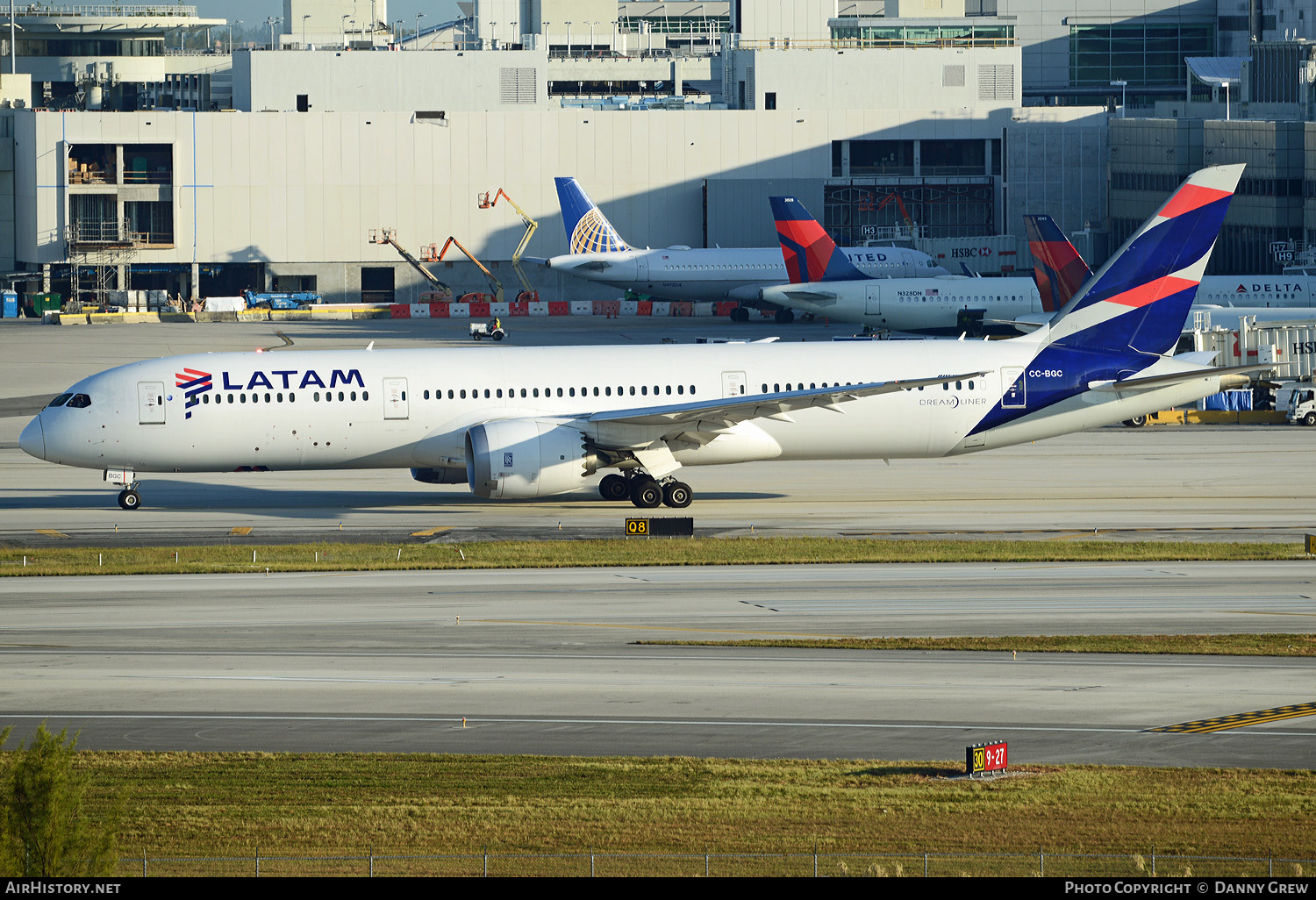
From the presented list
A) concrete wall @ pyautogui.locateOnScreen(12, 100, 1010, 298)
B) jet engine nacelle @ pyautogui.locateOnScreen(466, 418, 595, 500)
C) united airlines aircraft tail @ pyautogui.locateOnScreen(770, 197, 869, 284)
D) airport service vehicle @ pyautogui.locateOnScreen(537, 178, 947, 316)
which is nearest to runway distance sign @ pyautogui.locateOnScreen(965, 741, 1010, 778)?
jet engine nacelle @ pyautogui.locateOnScreen(466, 418, 595, 500)

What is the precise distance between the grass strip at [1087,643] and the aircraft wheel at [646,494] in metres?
14.9

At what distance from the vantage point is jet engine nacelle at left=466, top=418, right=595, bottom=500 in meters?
42.8

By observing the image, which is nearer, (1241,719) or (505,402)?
(1241,719)

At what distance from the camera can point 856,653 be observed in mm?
29766

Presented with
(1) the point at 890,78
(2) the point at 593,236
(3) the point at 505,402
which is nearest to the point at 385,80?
(2) the point at 593,236

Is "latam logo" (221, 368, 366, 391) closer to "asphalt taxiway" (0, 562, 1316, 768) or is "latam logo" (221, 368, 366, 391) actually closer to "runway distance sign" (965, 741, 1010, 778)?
"asphalt taxiway" (0, 562, 1316, 768)

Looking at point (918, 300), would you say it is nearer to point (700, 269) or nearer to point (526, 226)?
point (700, 269)

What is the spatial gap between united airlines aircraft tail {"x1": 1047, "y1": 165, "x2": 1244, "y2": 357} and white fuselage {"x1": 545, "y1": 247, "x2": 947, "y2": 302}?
65894 mm

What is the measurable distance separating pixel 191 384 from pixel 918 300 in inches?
2252

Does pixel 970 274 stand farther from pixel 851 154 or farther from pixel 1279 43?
pixel 1279 43

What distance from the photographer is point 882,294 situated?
308 feet

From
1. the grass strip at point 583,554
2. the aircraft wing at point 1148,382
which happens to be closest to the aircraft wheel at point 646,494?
the grass strip at point 583,554

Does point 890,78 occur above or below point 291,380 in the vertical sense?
above

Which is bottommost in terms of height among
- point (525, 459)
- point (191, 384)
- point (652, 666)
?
point (652, 666)
